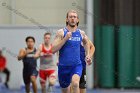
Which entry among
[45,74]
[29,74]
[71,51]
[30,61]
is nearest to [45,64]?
[45,74]

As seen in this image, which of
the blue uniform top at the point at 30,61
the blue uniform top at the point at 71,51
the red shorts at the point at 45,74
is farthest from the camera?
the blue uniform top at the point at 30,61

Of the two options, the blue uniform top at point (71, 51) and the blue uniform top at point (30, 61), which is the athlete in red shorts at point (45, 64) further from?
the blue uniform top at point (71, 51)

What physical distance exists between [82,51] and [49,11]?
813 centimetres

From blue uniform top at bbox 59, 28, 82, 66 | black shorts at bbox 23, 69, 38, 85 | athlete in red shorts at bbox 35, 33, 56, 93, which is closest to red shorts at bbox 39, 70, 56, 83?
athlete in red shorts at bbox 35, 33, 56, 93

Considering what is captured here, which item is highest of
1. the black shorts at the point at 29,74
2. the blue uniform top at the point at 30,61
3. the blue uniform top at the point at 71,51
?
the blue uniform top at the point at 71,51

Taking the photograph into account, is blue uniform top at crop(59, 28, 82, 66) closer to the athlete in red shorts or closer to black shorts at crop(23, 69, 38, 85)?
the athlete in red shorts

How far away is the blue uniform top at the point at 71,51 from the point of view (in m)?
9.95

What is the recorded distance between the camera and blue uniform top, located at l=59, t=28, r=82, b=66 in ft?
32.6

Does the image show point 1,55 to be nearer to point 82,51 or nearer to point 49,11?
point 49,11

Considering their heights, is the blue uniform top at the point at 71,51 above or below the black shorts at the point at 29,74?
above

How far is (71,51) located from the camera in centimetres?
998

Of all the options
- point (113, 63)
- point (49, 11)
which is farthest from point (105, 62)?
point (49, 11)

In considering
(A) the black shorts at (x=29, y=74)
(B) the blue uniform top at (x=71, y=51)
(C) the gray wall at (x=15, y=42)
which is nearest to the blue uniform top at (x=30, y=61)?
(A) the black shorts at (x=29, y=74)

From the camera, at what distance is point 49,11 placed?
19.0 meters
